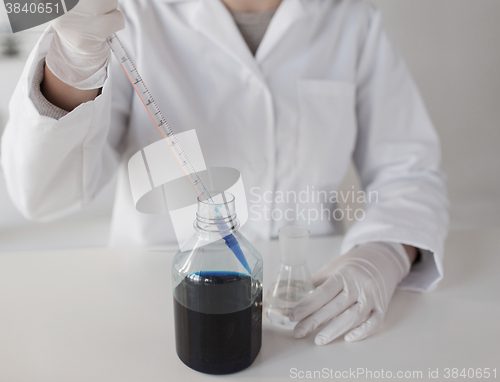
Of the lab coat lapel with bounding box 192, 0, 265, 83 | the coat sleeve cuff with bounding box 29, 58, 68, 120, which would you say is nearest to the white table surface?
the coat sleeve cuff with bounding box 29, 58, 68, 120

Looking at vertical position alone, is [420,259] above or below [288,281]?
below

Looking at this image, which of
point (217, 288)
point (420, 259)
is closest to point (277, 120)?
point (420, 259)

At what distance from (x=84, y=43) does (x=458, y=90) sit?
1319 mm

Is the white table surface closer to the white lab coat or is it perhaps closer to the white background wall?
the white lab coat

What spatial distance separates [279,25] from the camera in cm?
83

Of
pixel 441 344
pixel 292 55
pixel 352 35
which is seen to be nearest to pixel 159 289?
pixel 441 344

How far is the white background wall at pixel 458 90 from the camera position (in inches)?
54.0

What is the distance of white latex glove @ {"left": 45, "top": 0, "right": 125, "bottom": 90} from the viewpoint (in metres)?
0.46

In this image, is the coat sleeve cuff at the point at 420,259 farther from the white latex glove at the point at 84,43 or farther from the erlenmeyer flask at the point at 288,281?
the white latex glove at the point at 84,43

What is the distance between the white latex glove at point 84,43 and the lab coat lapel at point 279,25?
1.21ft

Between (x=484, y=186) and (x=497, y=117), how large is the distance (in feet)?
0.81

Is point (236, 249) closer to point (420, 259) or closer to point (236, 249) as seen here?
point (236, 249)

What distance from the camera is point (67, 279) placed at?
2.23 ft

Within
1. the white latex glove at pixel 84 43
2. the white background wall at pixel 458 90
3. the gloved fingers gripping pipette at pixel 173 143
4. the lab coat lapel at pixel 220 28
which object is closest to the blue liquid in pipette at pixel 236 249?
the gloved fingers gripping pipette at pixel 173 143
